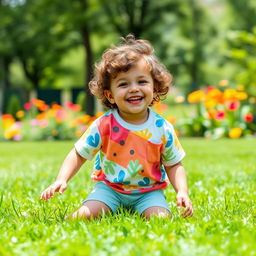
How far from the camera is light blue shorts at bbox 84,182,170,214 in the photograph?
9.75 feet

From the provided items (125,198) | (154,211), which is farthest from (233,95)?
(154,211)

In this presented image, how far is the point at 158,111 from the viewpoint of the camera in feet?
37.5

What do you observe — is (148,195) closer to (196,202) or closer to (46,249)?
(196,202)

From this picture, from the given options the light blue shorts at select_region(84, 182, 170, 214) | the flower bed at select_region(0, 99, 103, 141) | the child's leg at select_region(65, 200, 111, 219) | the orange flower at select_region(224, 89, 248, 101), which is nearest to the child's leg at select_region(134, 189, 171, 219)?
the light blue shorts at select_region(84, 182, 170, 214)

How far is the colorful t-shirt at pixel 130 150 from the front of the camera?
2992 mm

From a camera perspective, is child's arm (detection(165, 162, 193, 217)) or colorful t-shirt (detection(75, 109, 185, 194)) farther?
colorful t-shirt (detection(75, 109, 185, 194))

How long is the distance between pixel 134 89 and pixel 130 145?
1.13 ft

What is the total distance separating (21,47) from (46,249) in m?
35.1

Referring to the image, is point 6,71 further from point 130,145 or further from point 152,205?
point 152,205

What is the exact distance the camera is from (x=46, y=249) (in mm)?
2008

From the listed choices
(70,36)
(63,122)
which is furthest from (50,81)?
(63,122)

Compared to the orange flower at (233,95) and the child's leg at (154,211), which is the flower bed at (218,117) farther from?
the child's leg at (154,211)

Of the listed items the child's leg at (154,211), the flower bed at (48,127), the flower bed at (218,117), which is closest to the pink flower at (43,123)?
the flower bed at (48,127)

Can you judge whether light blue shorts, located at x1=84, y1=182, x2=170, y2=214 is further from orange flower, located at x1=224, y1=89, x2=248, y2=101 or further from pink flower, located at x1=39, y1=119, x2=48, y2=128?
pink flower, located at x1=39, y1=119, x2=48, y2=128
